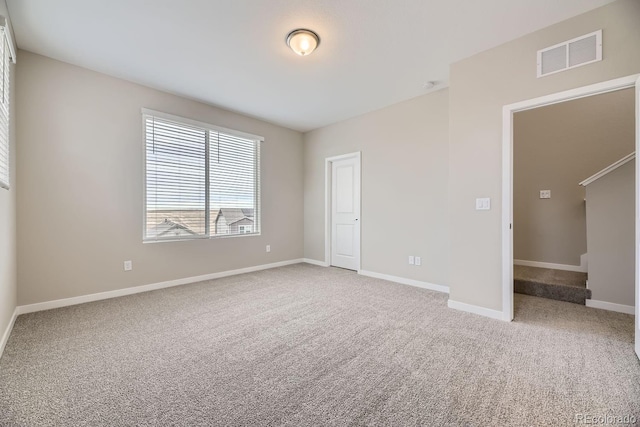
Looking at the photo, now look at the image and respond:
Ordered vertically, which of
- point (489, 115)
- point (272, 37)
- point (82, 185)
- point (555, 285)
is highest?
point (272, 37)

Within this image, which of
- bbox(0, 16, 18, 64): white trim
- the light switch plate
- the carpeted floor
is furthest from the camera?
the light switch plate

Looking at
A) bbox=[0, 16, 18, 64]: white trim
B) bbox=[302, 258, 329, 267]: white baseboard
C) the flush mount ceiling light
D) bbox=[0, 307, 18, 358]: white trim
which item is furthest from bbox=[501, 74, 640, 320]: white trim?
bbox=[0, 307, 18, 358]: white trim

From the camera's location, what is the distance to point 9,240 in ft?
7.94

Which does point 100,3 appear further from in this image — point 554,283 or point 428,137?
point 554,283

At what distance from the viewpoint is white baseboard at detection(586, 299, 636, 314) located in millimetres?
2740

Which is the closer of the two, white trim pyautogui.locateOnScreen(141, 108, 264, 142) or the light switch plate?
the light switch plate

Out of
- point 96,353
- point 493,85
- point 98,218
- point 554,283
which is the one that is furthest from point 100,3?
point 554,283

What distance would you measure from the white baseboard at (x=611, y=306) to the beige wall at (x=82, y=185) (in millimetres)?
5016

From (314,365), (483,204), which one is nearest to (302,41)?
(483,204)

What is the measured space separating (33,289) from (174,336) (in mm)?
1903

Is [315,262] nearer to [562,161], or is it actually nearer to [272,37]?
[272,37]

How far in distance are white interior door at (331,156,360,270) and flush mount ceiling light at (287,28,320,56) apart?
2329 millimetres

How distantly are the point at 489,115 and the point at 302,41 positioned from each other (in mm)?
1999

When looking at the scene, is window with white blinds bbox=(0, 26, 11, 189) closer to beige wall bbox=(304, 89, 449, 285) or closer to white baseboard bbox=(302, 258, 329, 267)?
beige wall bbox=(304, 89, 449, 285)
